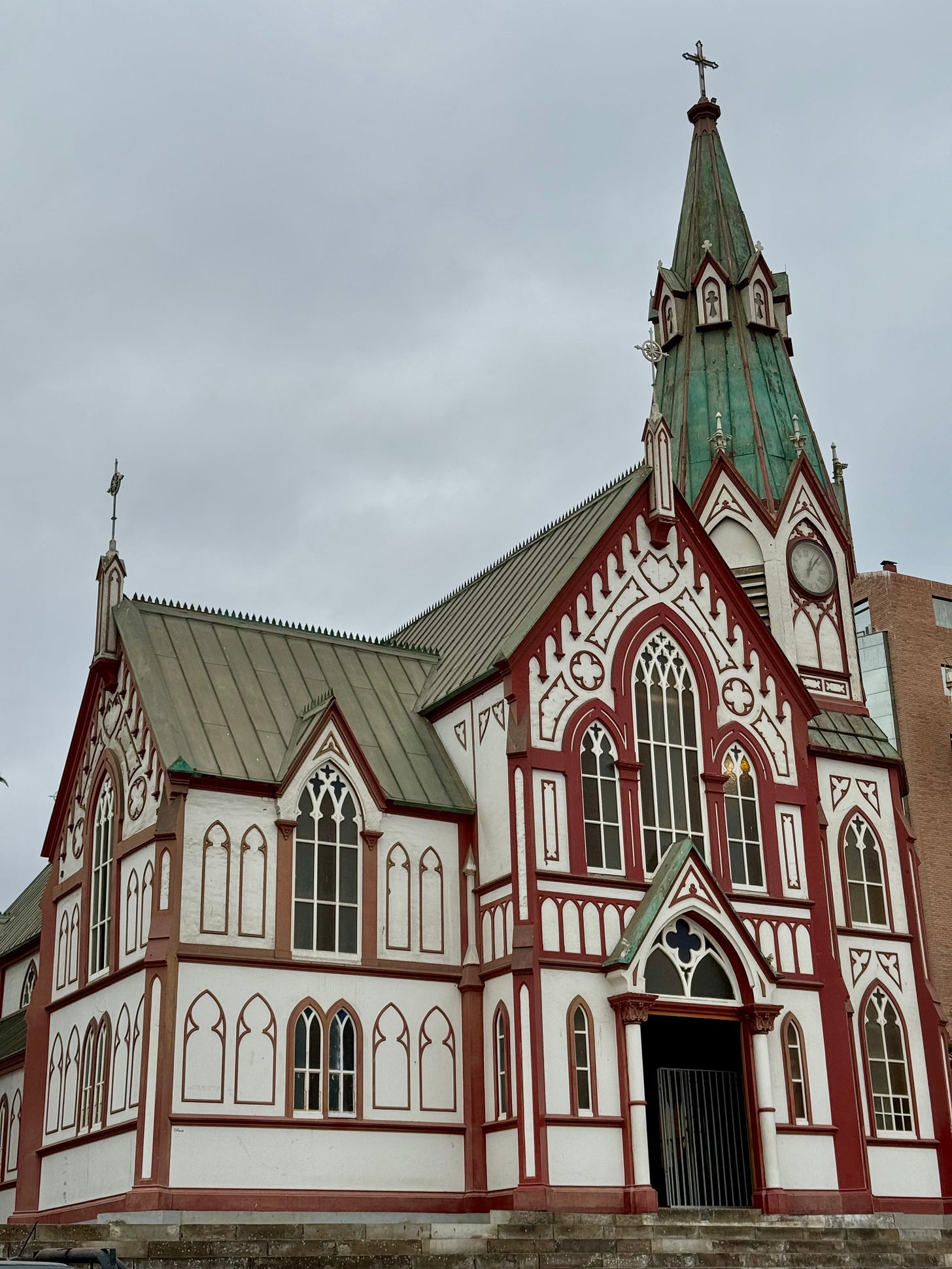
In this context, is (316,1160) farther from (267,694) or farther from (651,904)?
(267,694)

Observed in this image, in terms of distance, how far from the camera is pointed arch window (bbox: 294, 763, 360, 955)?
1361 inches

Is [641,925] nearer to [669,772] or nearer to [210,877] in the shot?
[669,772]

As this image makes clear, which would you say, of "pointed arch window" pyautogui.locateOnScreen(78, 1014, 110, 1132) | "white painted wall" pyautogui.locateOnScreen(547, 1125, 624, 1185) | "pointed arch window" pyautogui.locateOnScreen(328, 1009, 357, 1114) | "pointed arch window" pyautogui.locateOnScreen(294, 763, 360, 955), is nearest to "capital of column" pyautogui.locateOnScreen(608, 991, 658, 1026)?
"white painted wall" pyautogui.locateOnScreen(547, 1125, 624, 1185)

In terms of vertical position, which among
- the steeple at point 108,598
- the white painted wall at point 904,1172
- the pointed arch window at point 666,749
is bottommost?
the white painted wall at point 904,1172

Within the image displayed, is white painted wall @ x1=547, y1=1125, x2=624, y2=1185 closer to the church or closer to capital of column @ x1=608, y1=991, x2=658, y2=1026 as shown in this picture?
the church

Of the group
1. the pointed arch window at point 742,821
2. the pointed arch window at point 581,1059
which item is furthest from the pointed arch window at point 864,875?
the pointed arch window at point 581,1059

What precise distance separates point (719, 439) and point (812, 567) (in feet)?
14.7

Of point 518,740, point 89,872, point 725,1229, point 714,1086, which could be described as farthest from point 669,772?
point 89,872

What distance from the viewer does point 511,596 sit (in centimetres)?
4138

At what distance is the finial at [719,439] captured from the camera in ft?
152

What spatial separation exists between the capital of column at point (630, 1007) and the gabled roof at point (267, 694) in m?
5.68

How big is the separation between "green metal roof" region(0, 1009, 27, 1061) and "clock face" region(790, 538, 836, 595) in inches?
969

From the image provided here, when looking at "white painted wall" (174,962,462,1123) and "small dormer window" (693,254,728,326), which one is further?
"small dormer window" (693,254,728,326)

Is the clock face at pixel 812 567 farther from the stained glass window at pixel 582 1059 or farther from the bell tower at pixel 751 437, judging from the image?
the stained glass window at pixel 582 1059
